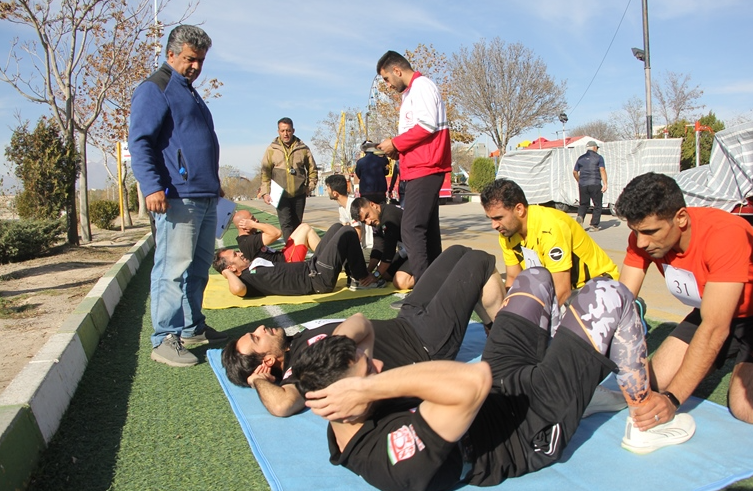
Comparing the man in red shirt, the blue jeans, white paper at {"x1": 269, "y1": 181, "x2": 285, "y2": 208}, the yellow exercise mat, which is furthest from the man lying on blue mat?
white paper at {"x1": 269, "y1": 181, "x2": 285, "y2": 208}

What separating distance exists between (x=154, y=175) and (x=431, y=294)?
A: 2.02 metres

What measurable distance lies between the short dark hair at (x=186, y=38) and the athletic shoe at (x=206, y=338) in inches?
85.1

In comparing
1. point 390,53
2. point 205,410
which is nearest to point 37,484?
point 205,410

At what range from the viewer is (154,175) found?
3.90 meters

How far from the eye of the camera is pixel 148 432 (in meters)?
3.06

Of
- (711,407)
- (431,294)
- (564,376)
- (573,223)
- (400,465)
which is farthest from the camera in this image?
(573,223)

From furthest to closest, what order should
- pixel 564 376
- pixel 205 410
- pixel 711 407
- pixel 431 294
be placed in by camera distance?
pixel 431 294
pixel 205 410
pixel 711 407
pixel 564 376

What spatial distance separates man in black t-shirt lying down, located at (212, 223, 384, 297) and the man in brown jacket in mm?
2187

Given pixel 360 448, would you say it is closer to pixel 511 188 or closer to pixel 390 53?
pixel 511 188

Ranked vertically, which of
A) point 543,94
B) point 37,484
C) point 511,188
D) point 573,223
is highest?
point 543,94

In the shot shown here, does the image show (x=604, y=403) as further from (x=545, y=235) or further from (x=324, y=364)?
(x=324, y=364)

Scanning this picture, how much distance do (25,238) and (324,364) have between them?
33.4ft

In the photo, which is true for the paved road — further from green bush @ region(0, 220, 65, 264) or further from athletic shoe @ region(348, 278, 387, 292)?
green bush @ region(0, 220, 65, 264)

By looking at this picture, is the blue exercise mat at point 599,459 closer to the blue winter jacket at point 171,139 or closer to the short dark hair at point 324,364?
the short dark hair at point 324,364
